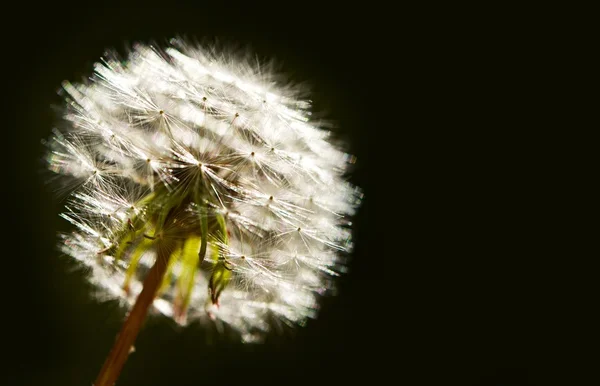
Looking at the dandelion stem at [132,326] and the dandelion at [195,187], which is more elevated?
the dandelion at [195,187]

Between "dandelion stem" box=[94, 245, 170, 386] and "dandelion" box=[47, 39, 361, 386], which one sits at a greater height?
"dandelion" box=[47, 39, 361, 386]

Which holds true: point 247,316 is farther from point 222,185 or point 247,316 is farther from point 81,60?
point 81,60

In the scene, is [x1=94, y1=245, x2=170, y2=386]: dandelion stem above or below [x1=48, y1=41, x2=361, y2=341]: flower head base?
below

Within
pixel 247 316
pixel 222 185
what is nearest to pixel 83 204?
pixel 222 185

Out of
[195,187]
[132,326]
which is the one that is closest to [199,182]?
[195,187]

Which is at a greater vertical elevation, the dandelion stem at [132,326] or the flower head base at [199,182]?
the flower head base at [199,182]
